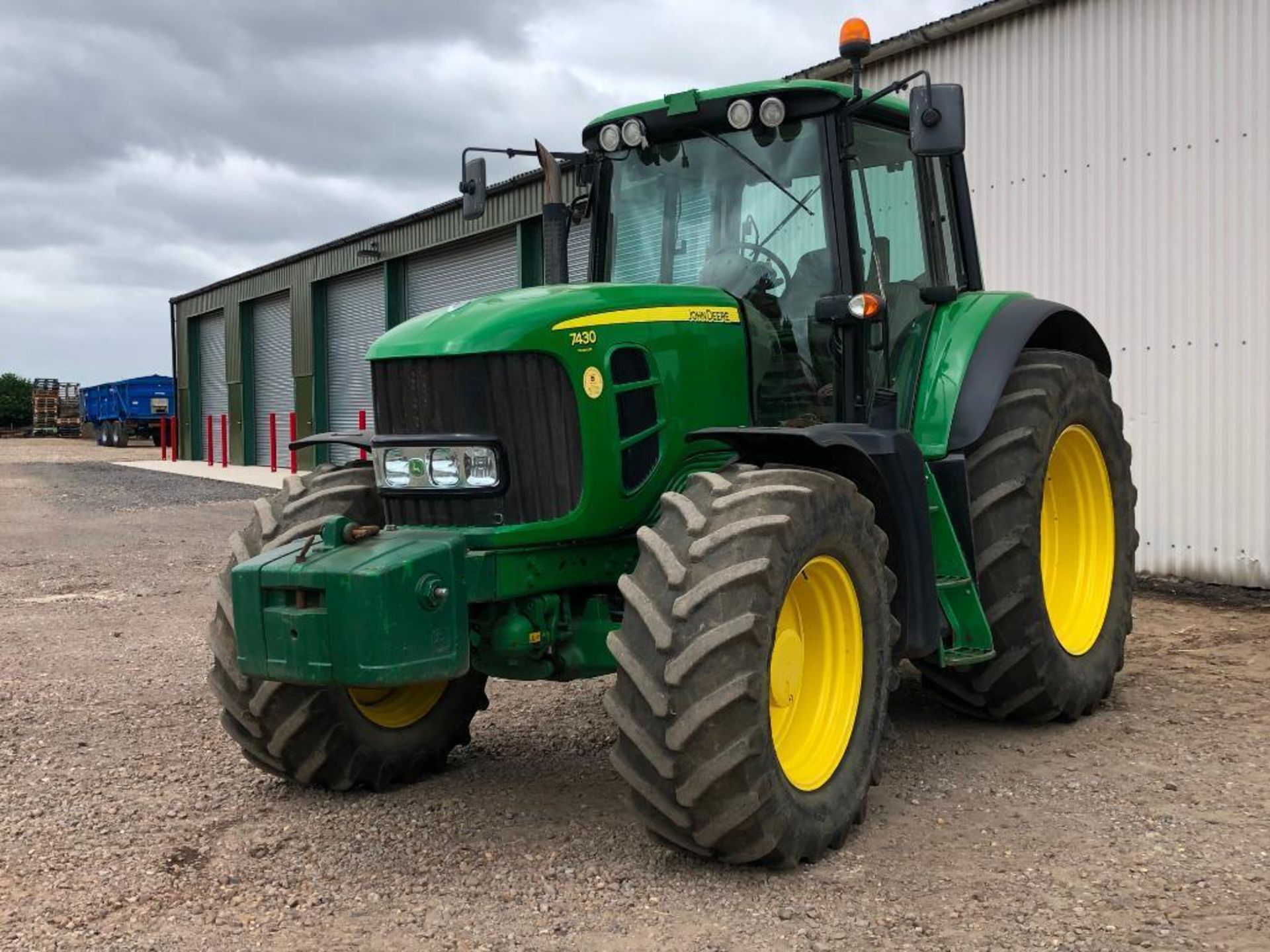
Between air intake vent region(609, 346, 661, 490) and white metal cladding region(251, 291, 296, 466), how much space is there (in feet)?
77.8

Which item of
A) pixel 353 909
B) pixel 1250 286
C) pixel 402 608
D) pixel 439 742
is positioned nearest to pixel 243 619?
pixel 402 608

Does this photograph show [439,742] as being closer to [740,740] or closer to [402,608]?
[402,608]

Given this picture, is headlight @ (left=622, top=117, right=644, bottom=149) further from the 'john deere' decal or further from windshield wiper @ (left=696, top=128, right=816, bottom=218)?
the 'john deere' decal

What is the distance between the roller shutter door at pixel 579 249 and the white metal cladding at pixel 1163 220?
328cm

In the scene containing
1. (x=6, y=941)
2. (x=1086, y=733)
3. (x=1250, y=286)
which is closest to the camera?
(x=6, y=941)

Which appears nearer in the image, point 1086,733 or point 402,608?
point 402,608

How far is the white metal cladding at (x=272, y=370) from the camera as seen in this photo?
27859 mm

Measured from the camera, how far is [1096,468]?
5949mm

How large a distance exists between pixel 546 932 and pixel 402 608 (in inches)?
38.7

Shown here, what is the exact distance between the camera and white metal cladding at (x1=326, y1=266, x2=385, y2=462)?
76.9 ft

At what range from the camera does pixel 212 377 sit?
3294 cm

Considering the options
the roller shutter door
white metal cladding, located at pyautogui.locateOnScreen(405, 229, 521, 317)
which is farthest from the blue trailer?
the roller shutter door

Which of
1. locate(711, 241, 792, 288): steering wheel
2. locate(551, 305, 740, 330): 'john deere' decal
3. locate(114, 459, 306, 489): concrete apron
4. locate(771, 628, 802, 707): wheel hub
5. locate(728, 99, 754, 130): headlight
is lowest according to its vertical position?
locate(771, 628, 802, 707): wheel hub

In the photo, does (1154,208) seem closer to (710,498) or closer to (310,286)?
(710,498)
